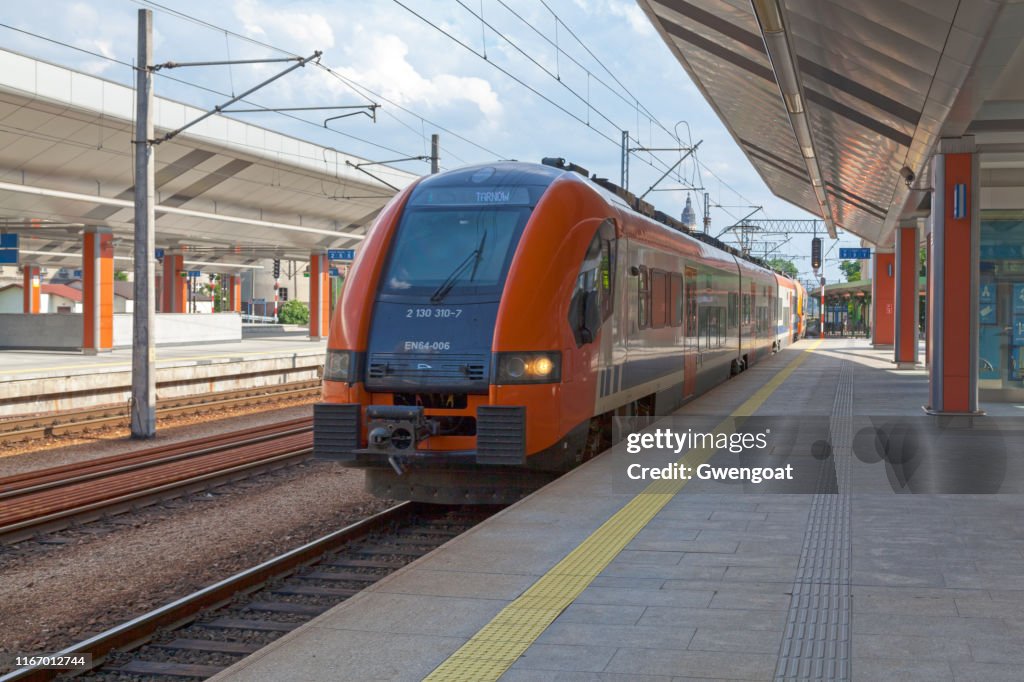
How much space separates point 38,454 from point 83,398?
17.0ft

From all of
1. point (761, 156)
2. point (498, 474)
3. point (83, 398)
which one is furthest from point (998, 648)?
point (761, 156)

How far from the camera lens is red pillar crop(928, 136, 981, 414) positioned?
1502 centimetres

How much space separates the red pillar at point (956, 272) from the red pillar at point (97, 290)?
23767mm

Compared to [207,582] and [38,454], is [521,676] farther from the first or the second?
[38,454]

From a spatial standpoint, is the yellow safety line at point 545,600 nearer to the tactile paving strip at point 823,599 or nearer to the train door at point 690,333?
the tactile paving strip at point 823,599

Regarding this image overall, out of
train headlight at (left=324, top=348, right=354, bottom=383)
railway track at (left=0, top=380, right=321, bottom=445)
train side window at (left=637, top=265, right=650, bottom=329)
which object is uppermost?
train side window at (left=637, top=265, right=650, bottom=329)

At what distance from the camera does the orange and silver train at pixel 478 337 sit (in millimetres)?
9078

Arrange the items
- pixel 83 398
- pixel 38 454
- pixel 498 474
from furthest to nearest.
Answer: pixel 83 398 < pixel 38 454 < pixel 498 474

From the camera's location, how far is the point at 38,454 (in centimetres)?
1555

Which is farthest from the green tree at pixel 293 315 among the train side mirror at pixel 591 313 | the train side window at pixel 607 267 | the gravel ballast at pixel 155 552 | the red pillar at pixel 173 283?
the train side mirror at pixel 591 313

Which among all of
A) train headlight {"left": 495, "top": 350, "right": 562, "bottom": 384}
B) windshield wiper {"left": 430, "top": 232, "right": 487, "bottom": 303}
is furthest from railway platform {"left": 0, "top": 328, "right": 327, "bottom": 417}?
train headlight {"left": 495, "top": 350, "right": 562, "bottom": 384}

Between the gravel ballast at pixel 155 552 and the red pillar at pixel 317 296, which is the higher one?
the red pillar at pixel 317 296

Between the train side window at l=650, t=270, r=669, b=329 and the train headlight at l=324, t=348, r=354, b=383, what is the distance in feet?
15.1

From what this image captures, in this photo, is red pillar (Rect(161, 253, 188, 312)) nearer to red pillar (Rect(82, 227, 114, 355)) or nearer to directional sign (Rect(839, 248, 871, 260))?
red pillar (Rect(82, 227, 114, 355))
